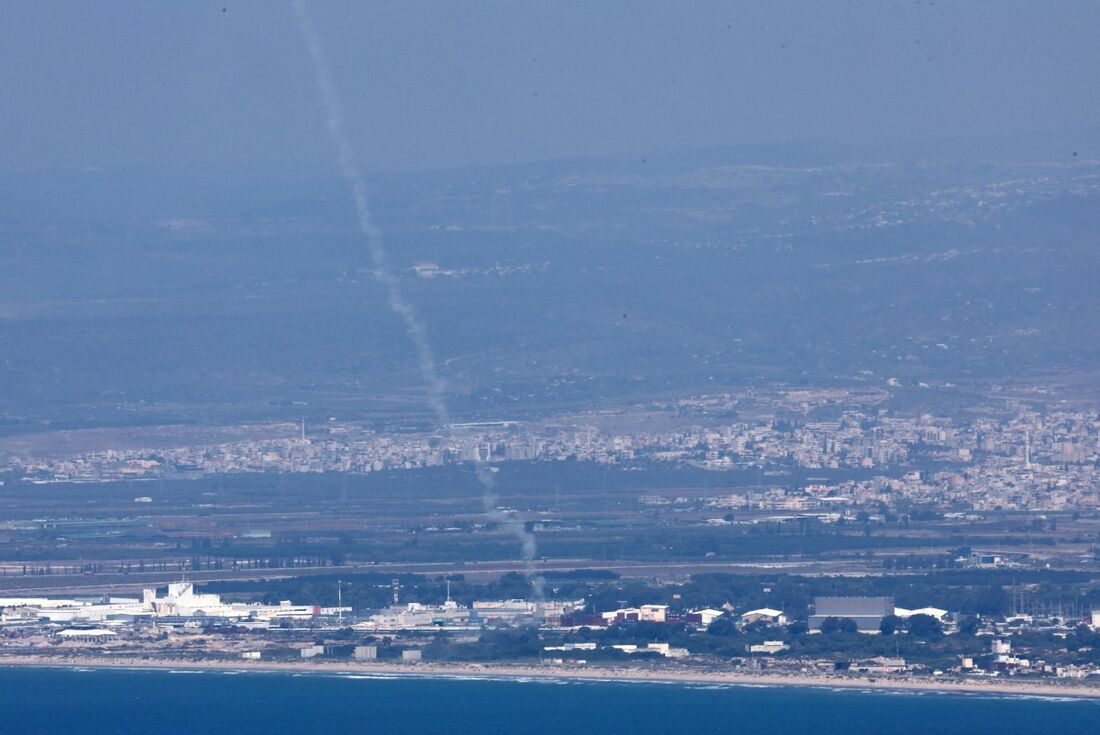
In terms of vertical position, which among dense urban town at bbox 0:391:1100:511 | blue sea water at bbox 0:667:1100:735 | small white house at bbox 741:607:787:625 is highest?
dense urban town at bbox 0:391:1100:511

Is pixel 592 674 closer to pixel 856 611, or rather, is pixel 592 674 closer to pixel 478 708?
pixel 478 708

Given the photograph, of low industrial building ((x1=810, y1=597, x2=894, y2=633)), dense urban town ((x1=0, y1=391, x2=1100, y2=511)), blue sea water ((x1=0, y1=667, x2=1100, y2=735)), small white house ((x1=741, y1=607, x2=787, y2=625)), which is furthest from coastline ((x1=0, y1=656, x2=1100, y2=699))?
dense urban town ((x1=0, y1=391, x2=1100, y2=511))

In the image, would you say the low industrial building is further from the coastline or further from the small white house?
the coastline

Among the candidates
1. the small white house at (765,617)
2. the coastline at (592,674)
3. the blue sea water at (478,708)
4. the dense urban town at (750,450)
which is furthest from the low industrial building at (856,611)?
the dense urban town at (750,450)

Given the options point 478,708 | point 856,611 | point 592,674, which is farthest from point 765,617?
point 478,708

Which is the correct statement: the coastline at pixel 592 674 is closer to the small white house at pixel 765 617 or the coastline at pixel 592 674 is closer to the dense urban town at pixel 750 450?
the small white house at pixel 765 617

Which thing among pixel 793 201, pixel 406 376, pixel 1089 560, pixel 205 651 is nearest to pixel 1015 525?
pixel 1089 560
